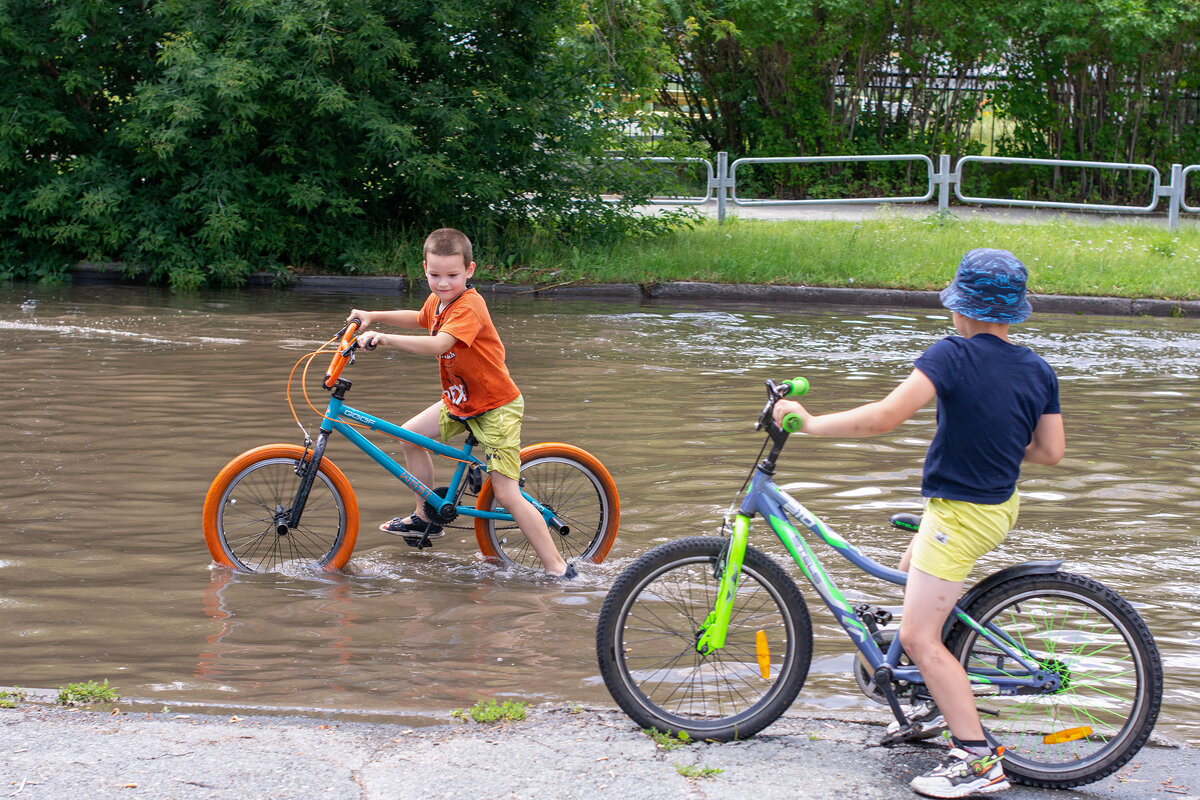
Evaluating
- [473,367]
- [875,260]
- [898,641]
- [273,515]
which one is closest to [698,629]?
[898,641]

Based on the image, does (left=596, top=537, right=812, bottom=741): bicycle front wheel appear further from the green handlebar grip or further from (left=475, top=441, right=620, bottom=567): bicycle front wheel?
(left=475, top=441, right=620, bottom=567): bicycle front wheel

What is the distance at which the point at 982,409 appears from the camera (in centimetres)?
365

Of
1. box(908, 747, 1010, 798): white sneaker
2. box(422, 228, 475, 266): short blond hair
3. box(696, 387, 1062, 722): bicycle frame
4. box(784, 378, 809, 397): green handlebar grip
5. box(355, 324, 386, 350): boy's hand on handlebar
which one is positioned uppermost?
box(422, 228, 475, 266): short blond hair

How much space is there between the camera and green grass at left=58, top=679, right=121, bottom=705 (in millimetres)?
4109

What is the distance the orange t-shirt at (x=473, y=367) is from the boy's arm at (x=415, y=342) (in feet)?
0.39

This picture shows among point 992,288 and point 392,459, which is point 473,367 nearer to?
point 392,459

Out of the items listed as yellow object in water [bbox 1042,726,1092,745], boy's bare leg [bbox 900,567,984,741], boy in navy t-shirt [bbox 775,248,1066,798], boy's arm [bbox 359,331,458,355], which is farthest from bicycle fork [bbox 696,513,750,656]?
boy's arm [bbox 359,331,458,355]

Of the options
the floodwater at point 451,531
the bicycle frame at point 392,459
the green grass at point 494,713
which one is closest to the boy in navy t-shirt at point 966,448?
the floodwater at point 451,531

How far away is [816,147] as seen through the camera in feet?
80.4

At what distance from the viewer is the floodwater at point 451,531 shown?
468cm

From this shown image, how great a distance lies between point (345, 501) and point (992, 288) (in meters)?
3.33

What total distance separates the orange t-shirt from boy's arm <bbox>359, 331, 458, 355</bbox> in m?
0.12

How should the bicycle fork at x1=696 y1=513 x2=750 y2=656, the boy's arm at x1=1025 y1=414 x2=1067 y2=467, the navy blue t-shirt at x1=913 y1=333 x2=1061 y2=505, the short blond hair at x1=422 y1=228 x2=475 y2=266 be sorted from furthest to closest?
the short blond hair at x1=422 y1=228 x2=475 y2=266
the bicycle fork at x1=696 y1=513 x2=750 y2=656
the boy's arm at x1=1025 y1=414 x2=1067 y2=467
the navy blue t-shirt at x1=913 y1=333 x2=1061 y2=505

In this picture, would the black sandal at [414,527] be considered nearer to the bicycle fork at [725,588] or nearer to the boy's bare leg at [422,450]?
the boy's bare leg at [422,450]
